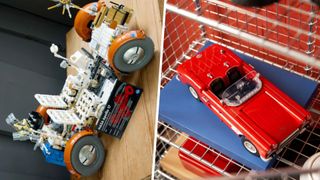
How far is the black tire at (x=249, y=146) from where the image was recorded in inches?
35.1

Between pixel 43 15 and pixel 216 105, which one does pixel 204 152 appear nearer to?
pixel 216 105

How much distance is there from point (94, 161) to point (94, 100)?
0.30 meters

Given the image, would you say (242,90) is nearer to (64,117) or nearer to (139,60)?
(139,60)

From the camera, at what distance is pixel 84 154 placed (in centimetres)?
179

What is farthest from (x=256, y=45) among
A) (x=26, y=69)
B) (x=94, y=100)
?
(x=26, y=69)

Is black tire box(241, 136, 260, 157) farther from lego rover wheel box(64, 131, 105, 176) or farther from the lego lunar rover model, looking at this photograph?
lego rover wheel box(64, 131, 105, 176)

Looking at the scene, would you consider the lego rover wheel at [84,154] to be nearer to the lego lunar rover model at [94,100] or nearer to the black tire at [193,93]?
the lego lunar rover model at [94,100]

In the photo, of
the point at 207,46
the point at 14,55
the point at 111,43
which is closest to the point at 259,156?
the point at 207,46

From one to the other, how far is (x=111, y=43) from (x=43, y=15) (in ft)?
3.35

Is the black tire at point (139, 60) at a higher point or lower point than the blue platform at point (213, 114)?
lower

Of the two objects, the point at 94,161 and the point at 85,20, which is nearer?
the point at 94,161

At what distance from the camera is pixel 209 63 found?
3.43ft

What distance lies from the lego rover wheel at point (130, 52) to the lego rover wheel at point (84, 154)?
13.3 inches

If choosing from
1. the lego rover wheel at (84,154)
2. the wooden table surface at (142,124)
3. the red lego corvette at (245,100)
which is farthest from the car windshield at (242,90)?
the lego rover wheel at (84,154)
